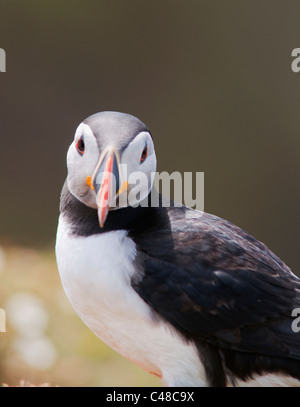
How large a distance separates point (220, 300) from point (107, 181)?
1.45 ft

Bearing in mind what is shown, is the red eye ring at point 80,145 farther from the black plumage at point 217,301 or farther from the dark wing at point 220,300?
the dark wing at point 220,300

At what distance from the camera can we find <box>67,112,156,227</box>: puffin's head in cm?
164

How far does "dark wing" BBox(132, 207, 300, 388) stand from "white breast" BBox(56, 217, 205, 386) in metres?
0.03

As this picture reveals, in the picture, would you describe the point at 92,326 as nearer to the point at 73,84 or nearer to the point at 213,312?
the point at 213,312

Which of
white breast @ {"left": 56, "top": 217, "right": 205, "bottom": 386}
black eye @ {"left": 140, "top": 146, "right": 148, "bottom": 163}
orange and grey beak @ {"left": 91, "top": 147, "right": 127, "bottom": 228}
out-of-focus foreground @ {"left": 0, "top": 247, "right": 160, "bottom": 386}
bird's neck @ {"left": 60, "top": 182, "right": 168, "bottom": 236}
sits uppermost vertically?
black eye @ {"left": 140, "top": 146, "right": 148, "bottom": 163}

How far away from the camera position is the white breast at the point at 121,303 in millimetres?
1741

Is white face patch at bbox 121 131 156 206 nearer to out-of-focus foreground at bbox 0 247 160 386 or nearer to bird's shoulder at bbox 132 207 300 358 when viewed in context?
bird's shoulder at bbox 132 207 300 358

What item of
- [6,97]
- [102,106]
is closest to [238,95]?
[102,106]

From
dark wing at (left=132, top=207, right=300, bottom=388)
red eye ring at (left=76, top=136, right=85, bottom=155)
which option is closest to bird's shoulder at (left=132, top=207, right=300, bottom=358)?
dark wing at (left=132, top=207, right=300, bottom=388)

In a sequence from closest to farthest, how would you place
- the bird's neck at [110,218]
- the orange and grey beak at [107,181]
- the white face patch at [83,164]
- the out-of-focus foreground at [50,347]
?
the orange and grey beak at [107,181] < the white face patch at [83,164] < the bird's neck at [110,218] < the out-of-focus foreground at [50,347]

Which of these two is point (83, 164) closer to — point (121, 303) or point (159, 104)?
point (121, 303)

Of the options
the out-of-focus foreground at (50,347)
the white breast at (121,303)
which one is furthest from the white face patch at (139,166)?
the out-of-focus foreground at (50,347)

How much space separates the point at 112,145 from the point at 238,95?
8.97ft
